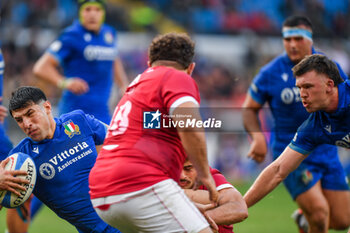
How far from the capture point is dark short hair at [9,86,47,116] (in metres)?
4.73

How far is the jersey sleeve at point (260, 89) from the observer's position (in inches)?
279

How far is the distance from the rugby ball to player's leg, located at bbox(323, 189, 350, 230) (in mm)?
3734

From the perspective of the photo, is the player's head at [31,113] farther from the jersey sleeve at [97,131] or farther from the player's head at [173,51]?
the player's head at [173,51]

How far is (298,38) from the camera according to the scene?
22.8ft

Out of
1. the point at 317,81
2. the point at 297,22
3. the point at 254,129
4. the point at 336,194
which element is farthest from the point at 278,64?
the point at 317,81

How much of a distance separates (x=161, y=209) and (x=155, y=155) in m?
0.36

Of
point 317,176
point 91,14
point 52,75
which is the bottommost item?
point 317,176

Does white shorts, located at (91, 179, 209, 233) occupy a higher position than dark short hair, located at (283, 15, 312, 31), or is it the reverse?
dark short hair, located at (283, 15, 312, 31)

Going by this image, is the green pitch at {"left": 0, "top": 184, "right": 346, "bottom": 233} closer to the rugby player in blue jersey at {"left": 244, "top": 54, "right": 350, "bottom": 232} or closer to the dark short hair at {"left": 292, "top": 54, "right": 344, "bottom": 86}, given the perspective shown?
the rugby player in blue jersey at {"left": 244, "top": 54, "right": 350, "bottom": 232}

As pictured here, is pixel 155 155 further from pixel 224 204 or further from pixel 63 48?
pixel 63 48

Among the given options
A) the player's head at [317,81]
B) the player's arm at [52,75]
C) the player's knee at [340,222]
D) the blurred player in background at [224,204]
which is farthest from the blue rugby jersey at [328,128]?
the player's arm at [52,75]

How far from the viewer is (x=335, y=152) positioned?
7000 mm

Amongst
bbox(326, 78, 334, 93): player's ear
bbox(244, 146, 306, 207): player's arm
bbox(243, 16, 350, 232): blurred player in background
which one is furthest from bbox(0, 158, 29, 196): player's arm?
bbox(243, 16, 350, 232): blurred player in background

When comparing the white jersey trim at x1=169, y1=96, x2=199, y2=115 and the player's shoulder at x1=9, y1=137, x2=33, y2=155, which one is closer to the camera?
the white jersey trim at x1=169, y1=96, x2=199, y2=115
